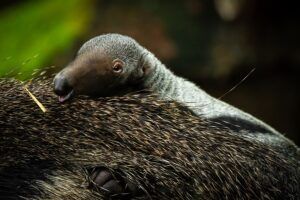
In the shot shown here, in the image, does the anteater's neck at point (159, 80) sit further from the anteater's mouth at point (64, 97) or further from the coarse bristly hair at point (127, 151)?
the anteater's mouth at point (64, 97)

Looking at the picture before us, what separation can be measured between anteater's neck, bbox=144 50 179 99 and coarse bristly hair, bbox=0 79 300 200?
1.06ft

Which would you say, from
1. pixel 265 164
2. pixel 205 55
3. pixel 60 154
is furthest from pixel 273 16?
pixel 60 154

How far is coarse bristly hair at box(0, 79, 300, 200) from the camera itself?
381 centimetres

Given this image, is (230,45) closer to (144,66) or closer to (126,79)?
(144,66)

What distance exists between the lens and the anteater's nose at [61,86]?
4102mm

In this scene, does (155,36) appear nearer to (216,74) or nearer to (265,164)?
(216,74)

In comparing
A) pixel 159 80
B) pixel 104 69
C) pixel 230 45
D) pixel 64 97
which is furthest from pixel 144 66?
pixel 230 45

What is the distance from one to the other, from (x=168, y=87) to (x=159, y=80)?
7 cm

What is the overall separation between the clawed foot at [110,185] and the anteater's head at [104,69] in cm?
50

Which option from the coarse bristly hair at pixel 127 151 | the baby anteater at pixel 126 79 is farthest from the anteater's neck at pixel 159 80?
the coarse bristly hair at pixel 127 151

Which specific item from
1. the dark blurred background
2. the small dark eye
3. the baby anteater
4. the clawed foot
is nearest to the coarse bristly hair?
the clawed foot

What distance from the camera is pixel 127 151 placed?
3.96 meters

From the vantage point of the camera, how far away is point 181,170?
397 cm

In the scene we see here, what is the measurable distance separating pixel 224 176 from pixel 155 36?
19.8 ft
